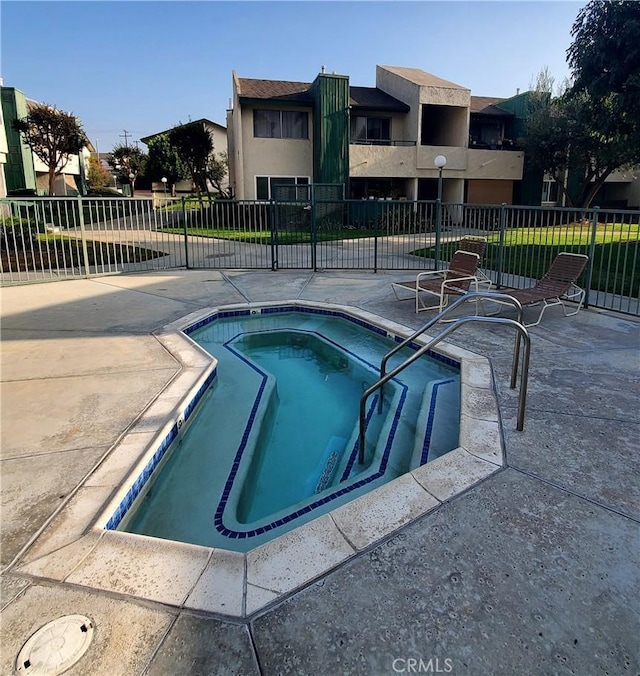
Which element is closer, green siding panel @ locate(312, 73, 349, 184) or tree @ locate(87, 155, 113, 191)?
green siding panel @ locate(312, 73, 349, 184)

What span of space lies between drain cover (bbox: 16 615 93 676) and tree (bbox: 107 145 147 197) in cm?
4513

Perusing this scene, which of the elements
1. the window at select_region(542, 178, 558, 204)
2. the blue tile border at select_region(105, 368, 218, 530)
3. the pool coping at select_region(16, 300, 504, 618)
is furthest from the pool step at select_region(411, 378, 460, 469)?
the window at select_region(542, 178, 558, 204)

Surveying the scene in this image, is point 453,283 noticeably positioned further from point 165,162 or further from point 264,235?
point 165,162

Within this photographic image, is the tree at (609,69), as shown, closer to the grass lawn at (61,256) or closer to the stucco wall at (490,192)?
the stucco wall at (490,192)

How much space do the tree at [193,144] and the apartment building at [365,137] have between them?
5489 millimetres

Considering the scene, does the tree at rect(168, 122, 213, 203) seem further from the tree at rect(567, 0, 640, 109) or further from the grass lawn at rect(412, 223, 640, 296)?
the tree at rect(567, 0, 640, 109)

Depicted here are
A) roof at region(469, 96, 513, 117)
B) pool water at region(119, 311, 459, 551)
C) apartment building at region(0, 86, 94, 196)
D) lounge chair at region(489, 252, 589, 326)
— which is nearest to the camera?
pool water at region(119, 311, 459, 551)

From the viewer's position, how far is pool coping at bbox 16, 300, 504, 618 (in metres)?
2.12

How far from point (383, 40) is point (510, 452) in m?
11.2

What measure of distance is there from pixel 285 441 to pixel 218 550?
6.03 feet

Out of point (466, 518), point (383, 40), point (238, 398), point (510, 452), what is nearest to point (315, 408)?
point (238, 398)

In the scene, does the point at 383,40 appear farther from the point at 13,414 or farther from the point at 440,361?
the point at 13,414

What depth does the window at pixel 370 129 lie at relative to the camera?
79.6 ft

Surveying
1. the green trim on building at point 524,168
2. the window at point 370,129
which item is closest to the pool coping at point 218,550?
the window at point 370,129
